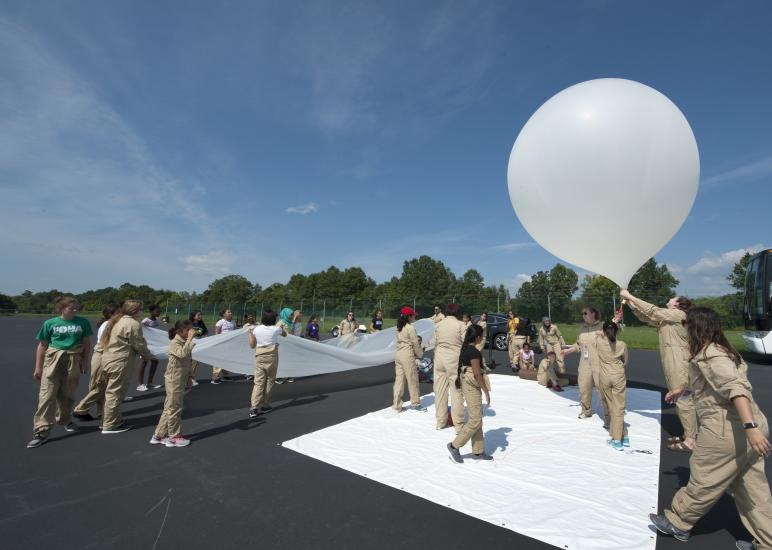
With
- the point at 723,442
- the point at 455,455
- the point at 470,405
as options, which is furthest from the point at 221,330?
the point at 723,442

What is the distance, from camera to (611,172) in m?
4.51

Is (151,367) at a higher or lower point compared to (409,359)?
lower

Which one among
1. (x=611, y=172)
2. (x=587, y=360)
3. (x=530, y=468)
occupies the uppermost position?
(x=611, y=172)

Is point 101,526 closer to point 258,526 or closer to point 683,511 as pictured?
point 258,526

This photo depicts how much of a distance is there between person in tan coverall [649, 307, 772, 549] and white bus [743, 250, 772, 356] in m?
11.7

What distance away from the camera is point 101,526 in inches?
111

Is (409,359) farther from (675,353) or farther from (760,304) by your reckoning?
(760,304)

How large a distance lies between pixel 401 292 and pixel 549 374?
54614 mm

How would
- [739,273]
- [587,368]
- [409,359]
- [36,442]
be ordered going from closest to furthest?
[36,442] → [587,368] → [409,359] → [739,273]

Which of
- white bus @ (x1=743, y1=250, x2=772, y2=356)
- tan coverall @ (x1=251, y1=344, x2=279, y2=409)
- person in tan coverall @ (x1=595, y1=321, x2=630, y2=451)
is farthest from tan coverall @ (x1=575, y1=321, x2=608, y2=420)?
white bus @ (x1=743, y1=250, x2=772, y2=356)

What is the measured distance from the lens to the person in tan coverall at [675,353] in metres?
4.36

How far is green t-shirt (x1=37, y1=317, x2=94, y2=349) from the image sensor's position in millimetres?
4746

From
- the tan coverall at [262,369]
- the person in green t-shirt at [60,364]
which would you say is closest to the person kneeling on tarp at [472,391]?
the tan coverall at [262,369]

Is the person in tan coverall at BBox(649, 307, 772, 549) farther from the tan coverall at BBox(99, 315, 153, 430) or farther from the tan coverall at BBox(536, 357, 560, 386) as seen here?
the tan coverall at BBox(99, 315, 153, 430)
